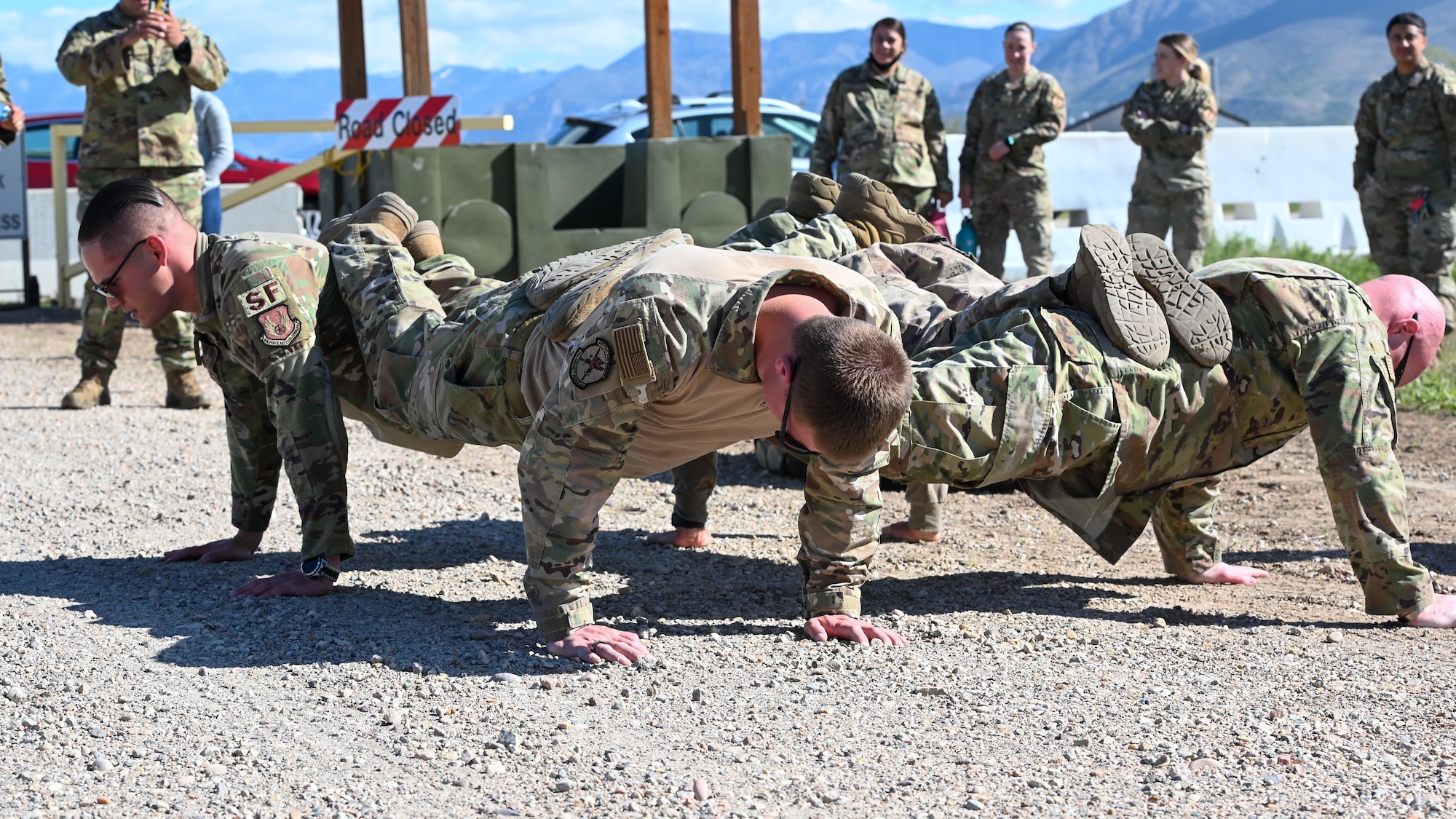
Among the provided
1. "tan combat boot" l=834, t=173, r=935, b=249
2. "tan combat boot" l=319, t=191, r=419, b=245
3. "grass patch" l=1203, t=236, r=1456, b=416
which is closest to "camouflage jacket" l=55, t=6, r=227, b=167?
"tan combat boot" l=319, t=191, r=419, b=245

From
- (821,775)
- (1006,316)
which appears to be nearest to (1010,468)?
(1006,316)

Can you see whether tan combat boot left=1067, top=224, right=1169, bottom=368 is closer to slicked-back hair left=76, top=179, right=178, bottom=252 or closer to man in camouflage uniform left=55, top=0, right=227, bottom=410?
slicked-back hair left=76, top=179, right=178, bottom=252

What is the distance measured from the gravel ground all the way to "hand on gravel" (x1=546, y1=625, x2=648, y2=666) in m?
0.03

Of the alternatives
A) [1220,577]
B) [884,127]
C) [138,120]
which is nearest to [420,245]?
[1220,577]

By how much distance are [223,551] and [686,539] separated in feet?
4.55

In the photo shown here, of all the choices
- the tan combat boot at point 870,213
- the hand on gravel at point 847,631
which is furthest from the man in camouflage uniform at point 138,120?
the hand on gravel at point 847,631

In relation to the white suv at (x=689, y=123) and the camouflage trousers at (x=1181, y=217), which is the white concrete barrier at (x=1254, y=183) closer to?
the white suv at (x=689, y=123)

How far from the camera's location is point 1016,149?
879 centimetres

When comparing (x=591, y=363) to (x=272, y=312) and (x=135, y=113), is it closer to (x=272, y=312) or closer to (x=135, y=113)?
(x=272, y=312)

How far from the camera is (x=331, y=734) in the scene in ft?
8.96

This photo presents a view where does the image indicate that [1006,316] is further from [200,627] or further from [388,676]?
[200,627]

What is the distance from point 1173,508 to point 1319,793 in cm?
166

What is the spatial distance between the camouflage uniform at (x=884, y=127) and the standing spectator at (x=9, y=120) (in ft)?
14.2

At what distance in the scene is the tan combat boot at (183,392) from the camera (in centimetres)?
709
